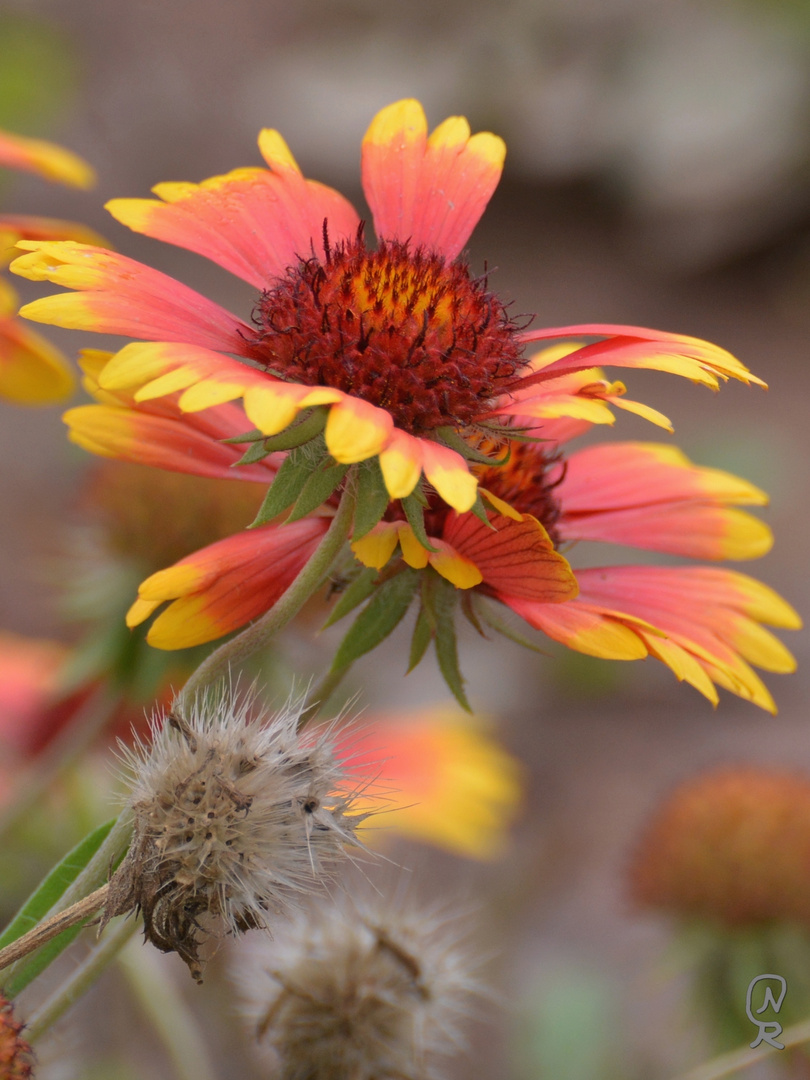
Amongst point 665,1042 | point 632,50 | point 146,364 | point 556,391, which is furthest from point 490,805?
point 632,50

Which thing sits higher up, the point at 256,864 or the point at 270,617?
the point at 270,617

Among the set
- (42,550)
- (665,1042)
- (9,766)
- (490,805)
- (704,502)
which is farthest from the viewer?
(42,550)

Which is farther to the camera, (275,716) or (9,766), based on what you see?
(9,766)

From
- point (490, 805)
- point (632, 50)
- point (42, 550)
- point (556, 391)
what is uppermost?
point (632, 50)

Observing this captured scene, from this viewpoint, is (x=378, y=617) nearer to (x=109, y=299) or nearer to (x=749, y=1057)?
(x=109, y=299)

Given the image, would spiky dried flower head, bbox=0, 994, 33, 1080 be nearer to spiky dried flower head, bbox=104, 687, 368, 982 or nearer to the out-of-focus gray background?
spiky dried flower head, bbox=104, 687, 368, 982

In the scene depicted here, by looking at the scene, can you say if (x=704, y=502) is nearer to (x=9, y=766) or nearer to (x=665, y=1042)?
(x=9, y=766)

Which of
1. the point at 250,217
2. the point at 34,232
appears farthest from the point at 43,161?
the point at 250,217
